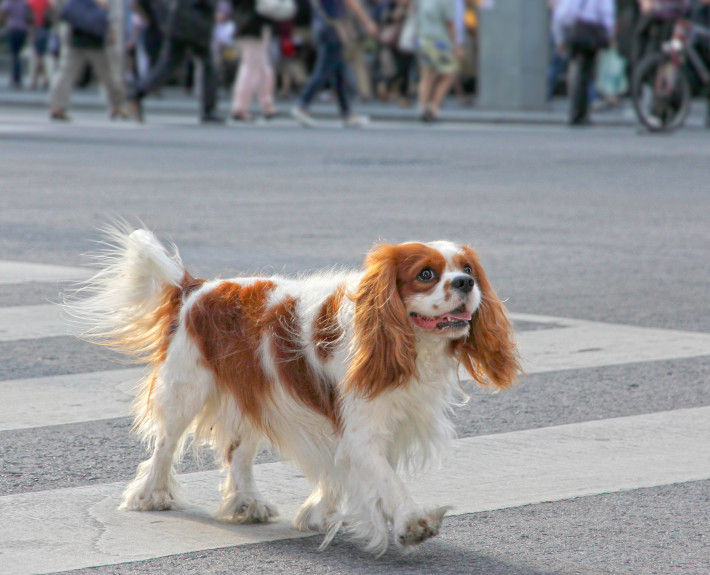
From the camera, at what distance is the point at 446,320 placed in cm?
337

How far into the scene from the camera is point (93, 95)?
29.5m

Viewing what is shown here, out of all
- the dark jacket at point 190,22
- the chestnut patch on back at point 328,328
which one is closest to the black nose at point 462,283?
the chestnut patch on back at point 328,328

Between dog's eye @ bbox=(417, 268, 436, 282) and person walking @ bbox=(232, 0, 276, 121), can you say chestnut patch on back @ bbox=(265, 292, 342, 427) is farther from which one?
person walking @ bbox=(232, 0, 276, 121)

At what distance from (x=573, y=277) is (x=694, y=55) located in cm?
1141

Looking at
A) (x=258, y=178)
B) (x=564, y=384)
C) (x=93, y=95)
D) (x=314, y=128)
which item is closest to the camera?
(x=564, y=384)

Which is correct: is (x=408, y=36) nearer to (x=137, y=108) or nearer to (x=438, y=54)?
(x=438, y=54)

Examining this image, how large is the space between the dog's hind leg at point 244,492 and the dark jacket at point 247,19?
16270 mm

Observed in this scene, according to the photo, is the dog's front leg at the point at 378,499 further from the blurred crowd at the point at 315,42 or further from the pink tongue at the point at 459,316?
the blurred crowd at the point at 315,42

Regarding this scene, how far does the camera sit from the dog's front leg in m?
3.37

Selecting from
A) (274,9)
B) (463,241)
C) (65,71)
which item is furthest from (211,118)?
(463,241)

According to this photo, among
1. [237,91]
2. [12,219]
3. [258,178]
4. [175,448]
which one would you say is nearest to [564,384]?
[175,448]

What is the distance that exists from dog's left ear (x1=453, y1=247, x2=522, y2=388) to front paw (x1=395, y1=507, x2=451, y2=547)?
38cm

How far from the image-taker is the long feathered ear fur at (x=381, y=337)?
3320mm

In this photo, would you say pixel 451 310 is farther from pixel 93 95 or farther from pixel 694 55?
pixel 93 95
